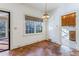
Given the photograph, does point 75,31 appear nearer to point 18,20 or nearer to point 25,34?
point 25,34

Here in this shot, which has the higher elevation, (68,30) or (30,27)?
(30,27)

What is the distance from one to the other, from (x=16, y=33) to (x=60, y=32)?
2.29 meters

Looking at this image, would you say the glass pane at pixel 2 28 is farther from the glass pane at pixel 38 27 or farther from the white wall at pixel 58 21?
the white wall at pixel 58 21

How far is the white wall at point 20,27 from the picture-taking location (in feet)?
15.2

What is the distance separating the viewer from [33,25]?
4902mm

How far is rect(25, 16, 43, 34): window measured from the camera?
4812 mm

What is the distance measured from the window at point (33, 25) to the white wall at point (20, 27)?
0.19m

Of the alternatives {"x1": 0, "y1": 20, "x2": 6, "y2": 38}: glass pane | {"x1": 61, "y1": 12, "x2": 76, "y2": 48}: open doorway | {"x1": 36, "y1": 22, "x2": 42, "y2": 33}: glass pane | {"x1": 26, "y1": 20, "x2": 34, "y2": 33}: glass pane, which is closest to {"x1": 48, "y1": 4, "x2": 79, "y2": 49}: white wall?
{"x1": 61, "y1": 12, "x2": 76, "y2": 48}: open doorway

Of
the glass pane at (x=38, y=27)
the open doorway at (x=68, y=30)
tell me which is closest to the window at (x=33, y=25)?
the glass pane at (x=38, y=27)

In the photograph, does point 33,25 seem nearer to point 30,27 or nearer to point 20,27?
point 30,27

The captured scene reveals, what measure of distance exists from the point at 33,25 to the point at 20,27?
60 cm

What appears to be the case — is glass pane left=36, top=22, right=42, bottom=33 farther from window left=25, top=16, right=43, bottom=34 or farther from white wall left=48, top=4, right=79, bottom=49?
white wall left=48, top=4, right=79, bottom=49

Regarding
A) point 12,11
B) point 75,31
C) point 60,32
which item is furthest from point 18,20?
point 75,31

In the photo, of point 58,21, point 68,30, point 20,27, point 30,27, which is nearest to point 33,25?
point 30,27
